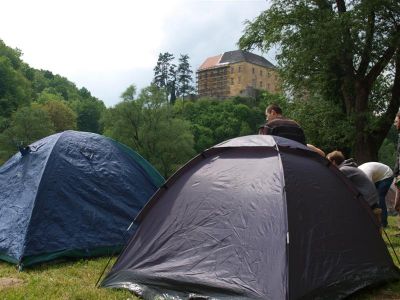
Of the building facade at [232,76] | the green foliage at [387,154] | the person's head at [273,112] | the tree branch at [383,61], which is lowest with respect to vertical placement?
the green foliage at [387,154]

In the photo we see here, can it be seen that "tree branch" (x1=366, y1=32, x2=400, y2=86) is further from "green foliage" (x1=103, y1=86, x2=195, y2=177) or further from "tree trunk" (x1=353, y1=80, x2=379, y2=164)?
"green foliage" (x1=103, y1=86, x2=195, y2=177)

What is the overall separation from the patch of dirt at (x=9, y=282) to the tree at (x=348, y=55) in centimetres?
1263

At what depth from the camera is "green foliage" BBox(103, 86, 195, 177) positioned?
4631 cm

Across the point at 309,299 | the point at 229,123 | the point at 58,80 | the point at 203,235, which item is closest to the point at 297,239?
the point at 309,299

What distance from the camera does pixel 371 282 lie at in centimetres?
455

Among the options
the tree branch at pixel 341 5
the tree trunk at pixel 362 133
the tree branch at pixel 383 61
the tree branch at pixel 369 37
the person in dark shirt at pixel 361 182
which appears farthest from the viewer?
the tree branch at pixel 341 5

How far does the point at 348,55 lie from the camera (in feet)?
50.3

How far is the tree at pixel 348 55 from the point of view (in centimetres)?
1505

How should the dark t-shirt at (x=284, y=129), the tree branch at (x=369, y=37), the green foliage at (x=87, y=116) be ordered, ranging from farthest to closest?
the green foliage at (x=87, y=116) < the tree branch at (x=369, y=37) < the dark t-shirt at (x=284, y=129)

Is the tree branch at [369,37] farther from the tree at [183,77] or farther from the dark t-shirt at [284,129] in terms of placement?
the tree at [183,77]

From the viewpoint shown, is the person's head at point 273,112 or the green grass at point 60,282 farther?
the person's head at point 273,112

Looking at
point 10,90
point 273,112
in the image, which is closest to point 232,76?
point 10,90

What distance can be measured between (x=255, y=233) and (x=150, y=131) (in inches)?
1685

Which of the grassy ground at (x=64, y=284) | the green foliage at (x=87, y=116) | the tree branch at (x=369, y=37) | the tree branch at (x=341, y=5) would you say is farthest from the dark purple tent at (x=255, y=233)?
the green foliage at (x=87, y=116)
